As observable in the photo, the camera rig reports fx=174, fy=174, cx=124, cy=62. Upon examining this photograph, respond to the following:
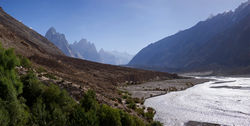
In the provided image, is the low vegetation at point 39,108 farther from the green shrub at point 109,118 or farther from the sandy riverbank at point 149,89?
the sandy riverbank at point 149,89

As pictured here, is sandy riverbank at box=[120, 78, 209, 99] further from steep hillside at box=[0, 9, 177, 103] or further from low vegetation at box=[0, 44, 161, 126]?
low vegetation at box=[0, 44, 161, 126]

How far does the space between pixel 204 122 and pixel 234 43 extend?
596 ft

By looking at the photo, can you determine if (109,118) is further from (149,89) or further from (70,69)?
(70,69)

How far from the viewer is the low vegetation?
7625 millimetres

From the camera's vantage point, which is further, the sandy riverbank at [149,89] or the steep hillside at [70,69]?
the sandy riverbank at [149,89]

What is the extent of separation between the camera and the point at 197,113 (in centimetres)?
1761

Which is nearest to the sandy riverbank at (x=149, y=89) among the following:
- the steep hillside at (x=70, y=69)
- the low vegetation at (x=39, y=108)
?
the steep hillside at (x=70, y=69)

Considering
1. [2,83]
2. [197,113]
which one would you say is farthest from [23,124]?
[197,113]

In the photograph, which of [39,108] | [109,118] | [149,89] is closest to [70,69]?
[149,89]

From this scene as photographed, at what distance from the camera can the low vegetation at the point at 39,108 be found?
762cm

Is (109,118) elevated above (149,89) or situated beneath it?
elevated above

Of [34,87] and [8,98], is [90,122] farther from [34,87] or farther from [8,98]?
[34,87]

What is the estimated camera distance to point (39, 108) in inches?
334

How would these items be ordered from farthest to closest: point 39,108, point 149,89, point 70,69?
1. point 70,69
2. point 149,89
3. point 39,108
